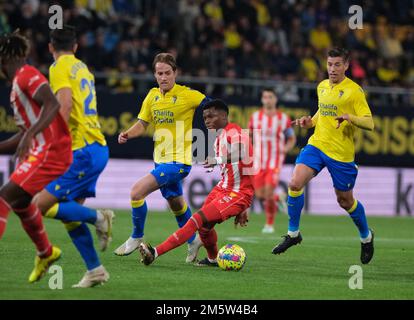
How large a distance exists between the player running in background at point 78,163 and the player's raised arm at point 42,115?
0.46m

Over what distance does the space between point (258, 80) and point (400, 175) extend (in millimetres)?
4118

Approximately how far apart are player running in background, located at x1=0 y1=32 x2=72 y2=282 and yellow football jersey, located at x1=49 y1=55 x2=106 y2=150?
1.84 feet

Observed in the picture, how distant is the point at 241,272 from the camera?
34.1 ft

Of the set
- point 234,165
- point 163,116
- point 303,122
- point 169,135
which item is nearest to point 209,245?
point 234,165

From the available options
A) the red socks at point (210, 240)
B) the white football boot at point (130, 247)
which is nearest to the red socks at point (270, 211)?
the white football boot at point (130, 247)

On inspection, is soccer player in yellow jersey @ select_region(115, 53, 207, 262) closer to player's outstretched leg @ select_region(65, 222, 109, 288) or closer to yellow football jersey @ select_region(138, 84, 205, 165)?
yellow football jersey @ select_region(138, 84, 205, 165)

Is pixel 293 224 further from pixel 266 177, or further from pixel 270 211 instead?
pixel 266 177

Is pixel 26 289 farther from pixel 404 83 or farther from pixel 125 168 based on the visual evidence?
pixel 404 83

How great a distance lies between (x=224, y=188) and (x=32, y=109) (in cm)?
303

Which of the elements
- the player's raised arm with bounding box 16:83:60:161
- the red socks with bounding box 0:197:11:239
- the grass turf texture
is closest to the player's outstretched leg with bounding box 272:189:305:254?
the grass turf texture

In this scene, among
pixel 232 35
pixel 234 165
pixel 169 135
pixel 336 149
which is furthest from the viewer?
pixel 232 35

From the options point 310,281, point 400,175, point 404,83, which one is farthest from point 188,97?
point 404,83

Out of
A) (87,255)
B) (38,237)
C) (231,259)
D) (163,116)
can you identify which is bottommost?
(231,259)

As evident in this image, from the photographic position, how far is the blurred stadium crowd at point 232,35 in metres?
20.9
